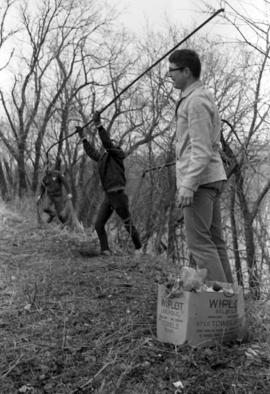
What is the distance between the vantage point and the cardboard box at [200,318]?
2742 millimetres

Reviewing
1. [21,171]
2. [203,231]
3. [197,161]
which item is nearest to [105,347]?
[203,231]

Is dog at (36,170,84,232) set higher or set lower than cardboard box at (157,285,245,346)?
higher

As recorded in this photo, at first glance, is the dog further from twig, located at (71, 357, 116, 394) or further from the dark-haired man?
twig, located at (71, 357, 116, 394)

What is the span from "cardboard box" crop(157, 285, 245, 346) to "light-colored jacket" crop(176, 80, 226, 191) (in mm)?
722

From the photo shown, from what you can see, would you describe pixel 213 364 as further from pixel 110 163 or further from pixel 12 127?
pixel 12 127

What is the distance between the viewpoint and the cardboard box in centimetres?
274

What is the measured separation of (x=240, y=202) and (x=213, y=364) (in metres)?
10.0

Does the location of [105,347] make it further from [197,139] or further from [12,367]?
[197,139]

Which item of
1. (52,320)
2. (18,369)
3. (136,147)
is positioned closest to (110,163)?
(52,320)

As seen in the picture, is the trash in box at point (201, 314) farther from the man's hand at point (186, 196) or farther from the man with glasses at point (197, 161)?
the man's hand at point (186, 196)

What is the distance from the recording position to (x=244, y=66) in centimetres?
1191

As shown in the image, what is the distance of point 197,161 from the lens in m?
3.02

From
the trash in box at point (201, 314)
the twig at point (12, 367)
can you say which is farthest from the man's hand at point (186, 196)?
the twig at point (12, 367)

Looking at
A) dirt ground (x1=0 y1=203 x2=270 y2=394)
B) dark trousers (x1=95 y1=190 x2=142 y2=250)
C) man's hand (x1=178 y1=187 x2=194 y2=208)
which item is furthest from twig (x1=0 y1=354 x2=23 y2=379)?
dark trousers (x1=95 y1=190 x2=142 y2=250)
